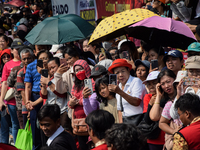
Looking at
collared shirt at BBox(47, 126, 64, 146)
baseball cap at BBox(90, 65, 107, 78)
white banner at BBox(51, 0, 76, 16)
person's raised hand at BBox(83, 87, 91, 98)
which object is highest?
white banner at BBox(51, 0, 76, 16)

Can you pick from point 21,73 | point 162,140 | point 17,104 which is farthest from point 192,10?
point 17,104

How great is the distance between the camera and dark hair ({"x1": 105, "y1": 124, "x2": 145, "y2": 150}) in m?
2.63

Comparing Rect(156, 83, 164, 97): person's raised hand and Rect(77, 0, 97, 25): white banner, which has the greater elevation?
Rect(77, 0, 97, 25): white banner

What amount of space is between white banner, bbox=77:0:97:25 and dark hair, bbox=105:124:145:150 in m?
6.77

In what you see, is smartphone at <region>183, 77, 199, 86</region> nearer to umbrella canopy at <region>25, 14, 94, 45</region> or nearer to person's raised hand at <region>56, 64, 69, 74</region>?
person's raised hand at <region>56, 64, 69, 74</region>

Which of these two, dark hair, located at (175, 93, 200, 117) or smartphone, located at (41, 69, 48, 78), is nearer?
dark hair, located at (175, 93, 200, 117)

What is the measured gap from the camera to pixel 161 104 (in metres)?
4.10

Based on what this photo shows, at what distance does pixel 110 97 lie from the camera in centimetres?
480

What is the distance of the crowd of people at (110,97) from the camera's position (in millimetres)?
3125

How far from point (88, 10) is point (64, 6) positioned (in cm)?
101

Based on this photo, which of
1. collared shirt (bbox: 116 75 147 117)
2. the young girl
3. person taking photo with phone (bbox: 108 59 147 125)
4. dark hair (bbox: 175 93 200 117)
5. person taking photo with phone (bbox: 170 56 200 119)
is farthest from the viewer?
the young girl

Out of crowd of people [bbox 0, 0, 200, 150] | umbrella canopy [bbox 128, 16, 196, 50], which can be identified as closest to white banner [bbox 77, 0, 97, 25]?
crowd of people [bbox 0, 0, 200, 150]

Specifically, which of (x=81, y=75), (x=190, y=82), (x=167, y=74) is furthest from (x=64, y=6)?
(x=190, y=82)

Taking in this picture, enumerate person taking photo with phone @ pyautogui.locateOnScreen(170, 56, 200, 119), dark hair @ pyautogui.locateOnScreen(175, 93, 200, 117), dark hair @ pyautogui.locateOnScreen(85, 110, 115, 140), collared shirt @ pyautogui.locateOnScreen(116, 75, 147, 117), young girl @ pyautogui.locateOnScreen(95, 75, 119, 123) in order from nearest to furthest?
dark hair @ pyautogui.locateOnScreen(85, 110, 115, 140) < dark hair @ pyautogui.locateOnScreen(175, 93, 200, 117) < person taking photo with phone @ pyautogui.locateOnScreen(170, 56, 200, 119) < collared shirt @ pyautogui.locateOnScreen(116, 75, 147, 117) < young girl @ pyautogui.locateOnScreen(95, 75, 119, 123)
